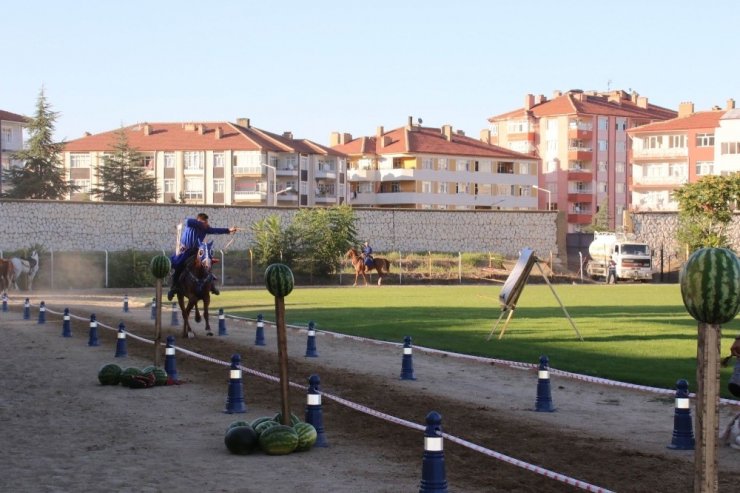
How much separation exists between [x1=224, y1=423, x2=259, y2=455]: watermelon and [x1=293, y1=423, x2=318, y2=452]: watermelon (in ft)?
1.43

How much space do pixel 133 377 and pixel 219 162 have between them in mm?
100309

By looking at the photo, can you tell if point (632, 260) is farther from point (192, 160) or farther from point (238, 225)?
point (192, 160)

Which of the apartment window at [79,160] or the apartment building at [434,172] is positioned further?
the apartment building at [434,172]

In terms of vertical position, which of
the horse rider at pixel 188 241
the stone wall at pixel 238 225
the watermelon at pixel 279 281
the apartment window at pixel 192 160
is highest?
the apartment window at pixel 192 160

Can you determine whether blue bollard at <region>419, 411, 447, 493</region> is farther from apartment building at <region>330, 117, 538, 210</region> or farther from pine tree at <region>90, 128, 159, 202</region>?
apartment building at <region>330, 117, 538, 210</region>

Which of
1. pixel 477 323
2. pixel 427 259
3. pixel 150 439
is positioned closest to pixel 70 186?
pixel 427 259

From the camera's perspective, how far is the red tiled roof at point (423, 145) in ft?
404

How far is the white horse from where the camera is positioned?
49.9 metres

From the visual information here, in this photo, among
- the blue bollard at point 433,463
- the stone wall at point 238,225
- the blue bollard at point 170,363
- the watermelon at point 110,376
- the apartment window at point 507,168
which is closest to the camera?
the blue bollard at point 433,463

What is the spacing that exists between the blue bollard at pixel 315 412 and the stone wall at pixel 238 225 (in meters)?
50.0

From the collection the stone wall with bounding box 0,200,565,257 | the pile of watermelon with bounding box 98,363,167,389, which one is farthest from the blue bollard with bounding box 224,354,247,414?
the stone wall with bounding box 0,200,565,257

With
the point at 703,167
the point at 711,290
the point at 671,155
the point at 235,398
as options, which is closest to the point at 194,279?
the point at 235,398

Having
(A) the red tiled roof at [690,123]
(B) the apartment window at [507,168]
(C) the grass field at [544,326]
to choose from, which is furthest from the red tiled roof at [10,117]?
(C) the grass field at [544,326]

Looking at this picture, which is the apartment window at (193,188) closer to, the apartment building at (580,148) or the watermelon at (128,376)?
the apartment building at (580,148)
